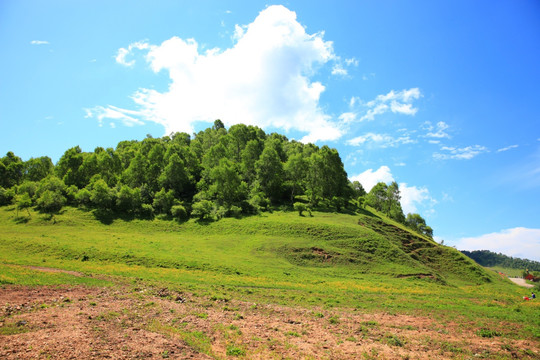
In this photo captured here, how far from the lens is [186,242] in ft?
200

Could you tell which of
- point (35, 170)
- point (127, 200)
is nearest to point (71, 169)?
point (35, 170)

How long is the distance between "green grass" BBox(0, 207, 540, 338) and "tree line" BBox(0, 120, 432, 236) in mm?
6371

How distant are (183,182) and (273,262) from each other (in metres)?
57.4

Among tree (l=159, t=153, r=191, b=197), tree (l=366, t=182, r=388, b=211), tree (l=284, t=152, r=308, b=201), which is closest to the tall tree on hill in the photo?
tree (l=159, t=153, r=191, b=197)

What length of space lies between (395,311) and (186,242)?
45562 millimetres

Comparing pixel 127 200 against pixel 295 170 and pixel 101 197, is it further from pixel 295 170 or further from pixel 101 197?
pixel 295 170

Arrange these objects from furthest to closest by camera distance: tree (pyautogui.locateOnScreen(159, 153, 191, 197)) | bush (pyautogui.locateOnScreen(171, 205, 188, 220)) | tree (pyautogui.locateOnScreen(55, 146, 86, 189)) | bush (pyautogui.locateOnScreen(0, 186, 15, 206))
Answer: tree (pyautogui.locateOnScreen(55, 146, 86, 189)) → tree (pyautogui.locateOnScreen(159, 153, 191, 197)) → bush (pyautogui.locateOnScreen(0, 186, 15, 206)) → bush (pyautogui.locateOnScreen(171, 205, 188, 220))

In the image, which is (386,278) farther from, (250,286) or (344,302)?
(250,286)

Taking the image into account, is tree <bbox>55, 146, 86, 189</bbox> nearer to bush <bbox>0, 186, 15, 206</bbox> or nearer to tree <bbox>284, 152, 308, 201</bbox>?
bush <bbox>0, 186, 15, 206</bbox>

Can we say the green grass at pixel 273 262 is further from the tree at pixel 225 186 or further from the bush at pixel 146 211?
the tree at pixel 225 186

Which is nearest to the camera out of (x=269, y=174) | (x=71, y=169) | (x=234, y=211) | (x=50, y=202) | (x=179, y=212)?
(x=50, y=202)

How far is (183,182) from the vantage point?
97688 millimetres

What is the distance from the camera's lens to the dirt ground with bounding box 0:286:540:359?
14.1m

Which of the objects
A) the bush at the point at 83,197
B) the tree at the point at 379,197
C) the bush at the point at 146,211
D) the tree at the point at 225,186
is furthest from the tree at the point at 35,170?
A: the tree at the point at 379,197
